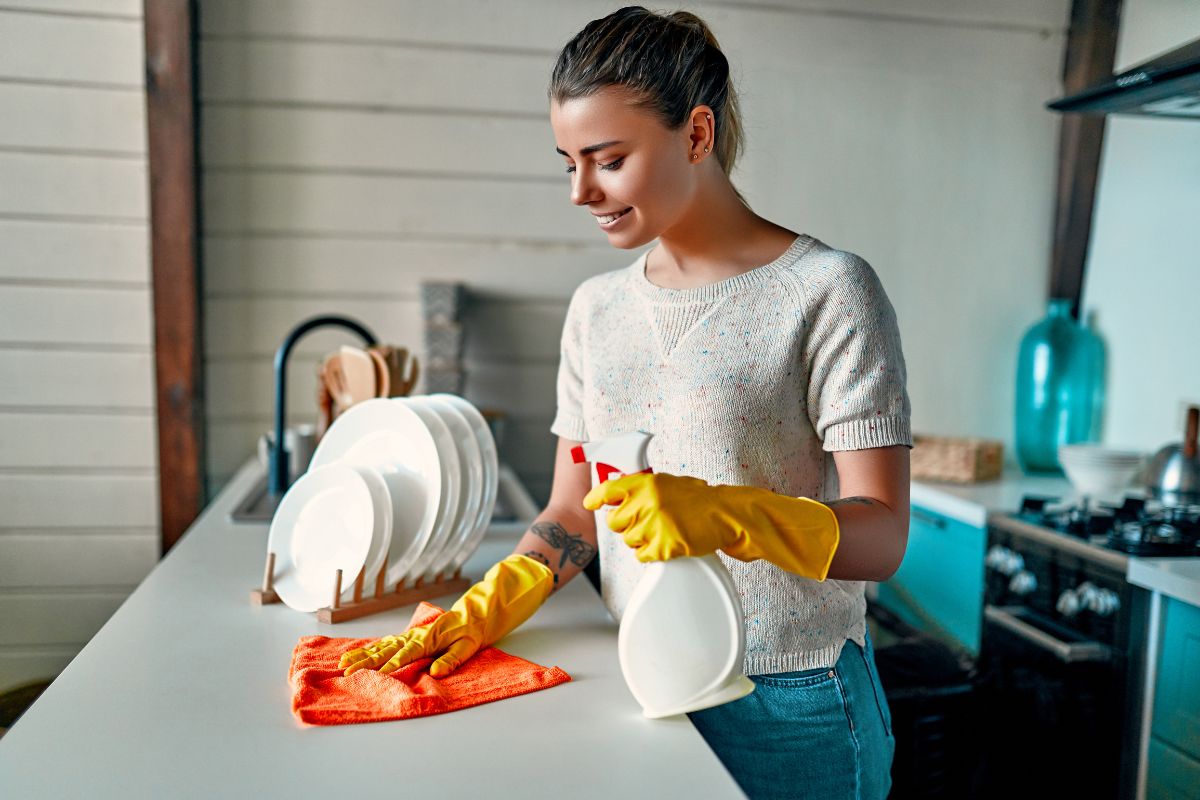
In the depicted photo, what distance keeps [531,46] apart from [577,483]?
152cm

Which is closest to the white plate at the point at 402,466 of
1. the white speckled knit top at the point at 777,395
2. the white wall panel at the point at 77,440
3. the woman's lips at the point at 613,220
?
the white speckled knit top at the point at 777,395

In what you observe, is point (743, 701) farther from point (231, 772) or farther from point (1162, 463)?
point (1162, 463)

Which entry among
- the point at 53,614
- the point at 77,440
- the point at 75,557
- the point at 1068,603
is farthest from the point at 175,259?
the point at 1068,603

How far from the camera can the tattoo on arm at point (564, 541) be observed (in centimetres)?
128

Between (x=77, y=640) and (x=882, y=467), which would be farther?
(x=77, y=640)

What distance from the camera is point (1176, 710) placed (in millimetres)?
1683

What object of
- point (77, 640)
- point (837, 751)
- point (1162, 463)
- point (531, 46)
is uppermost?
point (531, 46)

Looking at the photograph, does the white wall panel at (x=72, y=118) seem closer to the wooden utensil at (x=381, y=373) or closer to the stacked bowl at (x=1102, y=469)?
the wooden utensil at (x=381, y=373)

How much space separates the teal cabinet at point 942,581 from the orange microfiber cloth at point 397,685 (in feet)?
4.56

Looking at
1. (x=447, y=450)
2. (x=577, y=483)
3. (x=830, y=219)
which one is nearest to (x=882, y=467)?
(x=577, y=483)

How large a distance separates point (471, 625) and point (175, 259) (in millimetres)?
1643

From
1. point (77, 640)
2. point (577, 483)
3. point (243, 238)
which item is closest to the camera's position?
point (577, 483)

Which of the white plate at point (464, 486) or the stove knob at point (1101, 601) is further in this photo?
the stove knob at point (1101, 601)

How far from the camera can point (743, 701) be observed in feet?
3.66
